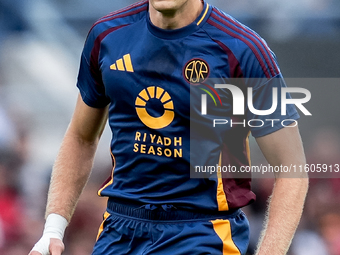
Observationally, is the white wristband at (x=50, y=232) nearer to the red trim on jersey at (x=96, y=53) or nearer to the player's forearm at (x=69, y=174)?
the player's forearm at (x=69, y=174)

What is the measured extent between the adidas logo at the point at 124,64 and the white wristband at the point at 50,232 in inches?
28.1

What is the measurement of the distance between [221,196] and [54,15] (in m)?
5.09

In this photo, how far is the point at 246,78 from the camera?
7.23ft

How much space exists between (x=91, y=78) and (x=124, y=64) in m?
0.23

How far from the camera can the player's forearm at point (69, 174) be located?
2.59 metres

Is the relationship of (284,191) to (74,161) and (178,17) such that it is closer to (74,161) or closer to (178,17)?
(178,17)

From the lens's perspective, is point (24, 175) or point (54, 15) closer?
point (24, 175)

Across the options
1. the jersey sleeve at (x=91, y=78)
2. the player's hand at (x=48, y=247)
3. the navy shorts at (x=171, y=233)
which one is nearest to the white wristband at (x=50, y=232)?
the player's hand at (x=48, y=247)

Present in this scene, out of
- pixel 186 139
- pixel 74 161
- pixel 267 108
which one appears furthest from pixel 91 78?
pixel 267 108

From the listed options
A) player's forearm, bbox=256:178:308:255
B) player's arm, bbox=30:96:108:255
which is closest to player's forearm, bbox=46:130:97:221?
player's arm, bbox=30:96:108:255

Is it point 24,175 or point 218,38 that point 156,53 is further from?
point 24,175

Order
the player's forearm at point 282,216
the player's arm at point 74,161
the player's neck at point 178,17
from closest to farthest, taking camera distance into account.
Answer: the player's forearm at point 282,216 < the player's neck at point 178,17 < the player's arm at point 74,161

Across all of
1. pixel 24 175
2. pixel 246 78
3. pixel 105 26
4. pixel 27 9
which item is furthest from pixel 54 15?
pixel 246 78

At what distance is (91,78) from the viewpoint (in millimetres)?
2484
